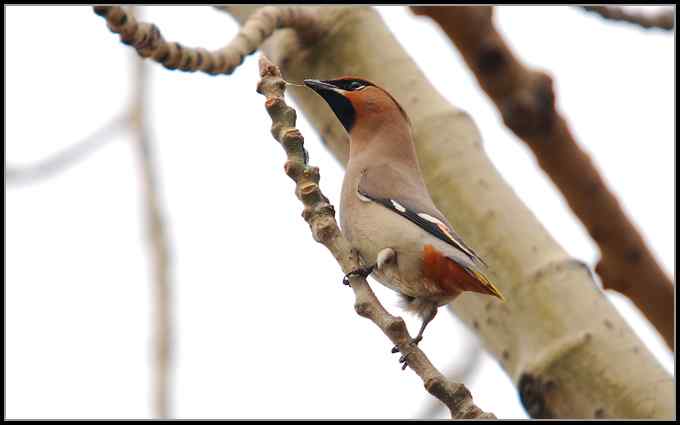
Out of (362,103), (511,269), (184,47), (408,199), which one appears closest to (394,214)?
(408,199)

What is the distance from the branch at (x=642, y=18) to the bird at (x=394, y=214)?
83 centimetres

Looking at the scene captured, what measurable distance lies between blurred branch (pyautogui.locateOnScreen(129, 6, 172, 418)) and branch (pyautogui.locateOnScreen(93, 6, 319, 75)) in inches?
40.4

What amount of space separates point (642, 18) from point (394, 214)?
3.51 feet

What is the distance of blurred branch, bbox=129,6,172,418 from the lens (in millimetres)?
3592

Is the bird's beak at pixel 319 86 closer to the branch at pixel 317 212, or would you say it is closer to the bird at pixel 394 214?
the bird at pixel 394 214

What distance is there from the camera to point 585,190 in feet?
9.52

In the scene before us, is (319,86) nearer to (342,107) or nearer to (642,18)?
(342,107)

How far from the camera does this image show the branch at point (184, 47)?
2.76m

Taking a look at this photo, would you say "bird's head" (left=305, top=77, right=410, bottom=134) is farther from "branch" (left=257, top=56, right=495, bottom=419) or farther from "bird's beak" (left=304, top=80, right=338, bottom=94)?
"branch" (left=257, top=56, right=495, bottom=419)

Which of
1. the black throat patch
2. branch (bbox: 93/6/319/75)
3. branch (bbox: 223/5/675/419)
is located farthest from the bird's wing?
branch (bbox: 93/6/319/75)

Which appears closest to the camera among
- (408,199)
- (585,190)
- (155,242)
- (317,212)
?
(317,212)

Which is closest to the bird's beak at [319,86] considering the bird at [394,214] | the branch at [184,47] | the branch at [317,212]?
the bird at [394,214]

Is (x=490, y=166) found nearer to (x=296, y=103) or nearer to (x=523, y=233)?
(x=523, y=233)

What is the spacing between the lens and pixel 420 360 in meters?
2.01
